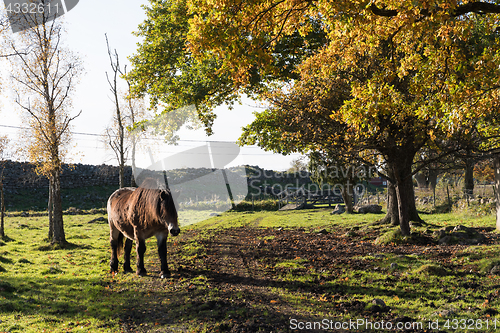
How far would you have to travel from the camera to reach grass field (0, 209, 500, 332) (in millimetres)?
5359

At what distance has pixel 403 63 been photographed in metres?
8.30

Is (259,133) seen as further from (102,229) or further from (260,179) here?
(260,179)

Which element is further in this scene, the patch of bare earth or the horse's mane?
the horse's mane

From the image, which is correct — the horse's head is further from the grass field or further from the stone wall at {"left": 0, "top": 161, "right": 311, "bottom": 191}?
the stone wall at {"left": 0, "top": 161, "right": 311, "bottom": 191}

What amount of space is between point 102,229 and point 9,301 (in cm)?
1517

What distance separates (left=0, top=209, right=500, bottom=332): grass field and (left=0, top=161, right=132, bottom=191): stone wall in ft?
104

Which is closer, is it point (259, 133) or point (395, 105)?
point (395, 105)

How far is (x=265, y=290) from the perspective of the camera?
704 centimetres

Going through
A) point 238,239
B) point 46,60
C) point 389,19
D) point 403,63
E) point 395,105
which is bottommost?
point 238,239

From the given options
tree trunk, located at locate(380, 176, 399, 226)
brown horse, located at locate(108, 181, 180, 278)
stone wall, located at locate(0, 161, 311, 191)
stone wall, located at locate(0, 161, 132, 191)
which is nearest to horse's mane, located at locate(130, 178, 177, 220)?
brown horse, located at locate(108, 181, 180, 278)

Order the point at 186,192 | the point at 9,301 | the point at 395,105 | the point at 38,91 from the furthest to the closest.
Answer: the point at 186,192
the point at 38,91
the point at 395,105
the point at 9,301

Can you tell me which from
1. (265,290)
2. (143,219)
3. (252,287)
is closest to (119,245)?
(143,219)

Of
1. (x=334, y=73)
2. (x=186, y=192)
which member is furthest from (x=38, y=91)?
(x=186, y=192)

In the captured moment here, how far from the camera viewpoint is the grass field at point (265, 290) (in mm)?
5359
